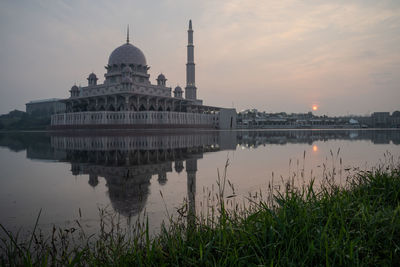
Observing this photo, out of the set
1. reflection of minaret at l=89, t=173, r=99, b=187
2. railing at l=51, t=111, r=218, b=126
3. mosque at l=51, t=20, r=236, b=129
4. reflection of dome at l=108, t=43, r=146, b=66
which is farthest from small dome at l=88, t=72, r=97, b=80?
reflection of minaret at l=89, t=173, r=99, b=187

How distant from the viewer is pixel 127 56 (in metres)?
64.0

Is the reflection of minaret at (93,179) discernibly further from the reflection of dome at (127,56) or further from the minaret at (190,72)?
the minaret at (190,72)

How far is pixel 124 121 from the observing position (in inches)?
2000

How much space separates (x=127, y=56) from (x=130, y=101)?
15420 mm

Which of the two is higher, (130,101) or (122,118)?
(130,101)

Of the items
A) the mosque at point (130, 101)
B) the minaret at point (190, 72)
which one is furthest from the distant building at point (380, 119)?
the minaret at point (190, 72)

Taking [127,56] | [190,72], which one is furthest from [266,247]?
[190,72]

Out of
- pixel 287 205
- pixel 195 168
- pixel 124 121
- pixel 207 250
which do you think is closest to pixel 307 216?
pixel 287 205

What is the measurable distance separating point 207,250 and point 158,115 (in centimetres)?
5254

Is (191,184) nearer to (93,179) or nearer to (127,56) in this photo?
(93,179)

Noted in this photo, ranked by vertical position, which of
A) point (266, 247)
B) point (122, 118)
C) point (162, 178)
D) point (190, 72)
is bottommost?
point (162, 178)

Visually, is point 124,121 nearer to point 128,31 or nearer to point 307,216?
point 128,31

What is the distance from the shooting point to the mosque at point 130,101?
51.8 m

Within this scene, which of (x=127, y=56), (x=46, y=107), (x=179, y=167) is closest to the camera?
(x=179, y=167)
